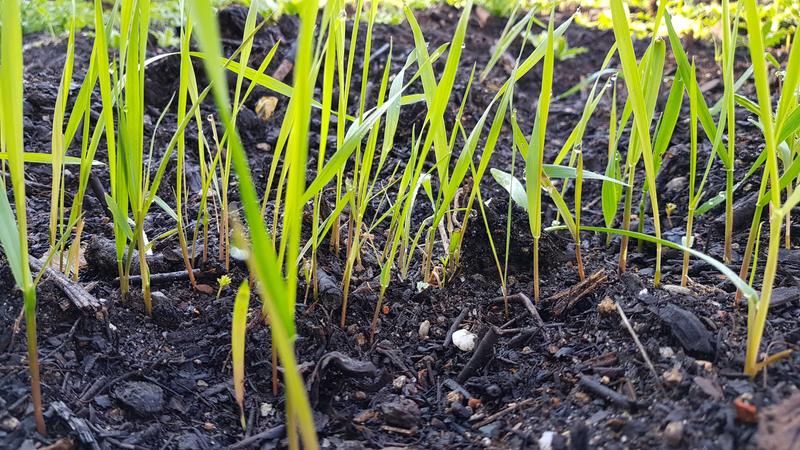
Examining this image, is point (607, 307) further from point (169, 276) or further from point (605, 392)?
point (169, 276)

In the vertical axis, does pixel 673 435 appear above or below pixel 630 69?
below

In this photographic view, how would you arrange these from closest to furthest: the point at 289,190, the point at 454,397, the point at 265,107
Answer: the point at 289,190, the point at 454,397, the point at 265,107

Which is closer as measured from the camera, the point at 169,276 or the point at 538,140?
the point at 538,140

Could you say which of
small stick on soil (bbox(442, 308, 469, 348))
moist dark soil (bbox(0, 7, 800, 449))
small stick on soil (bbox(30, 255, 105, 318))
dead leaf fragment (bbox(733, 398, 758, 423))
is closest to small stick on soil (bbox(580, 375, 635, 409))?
moist dark soil (bbox(0, 7, 800, 449))

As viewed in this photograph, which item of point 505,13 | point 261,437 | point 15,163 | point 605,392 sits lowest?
point 261,437

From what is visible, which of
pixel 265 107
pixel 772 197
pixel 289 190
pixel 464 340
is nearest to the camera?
pixel 289 190

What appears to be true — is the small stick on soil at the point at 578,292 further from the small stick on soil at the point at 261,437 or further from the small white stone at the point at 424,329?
the small stick on soil at the point at 261,437

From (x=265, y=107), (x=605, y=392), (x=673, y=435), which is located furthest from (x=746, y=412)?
(x=265, y=107)

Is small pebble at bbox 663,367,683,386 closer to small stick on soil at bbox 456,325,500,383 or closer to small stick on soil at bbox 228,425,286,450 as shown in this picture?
small stick on soil at bbox 456,325,500,383
